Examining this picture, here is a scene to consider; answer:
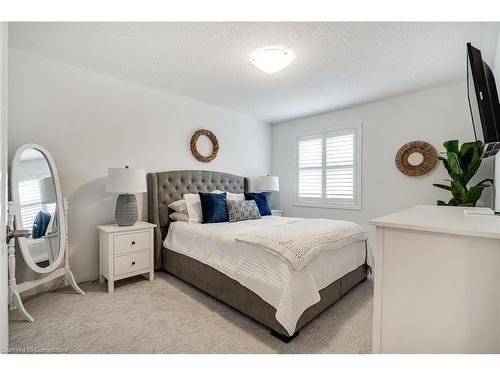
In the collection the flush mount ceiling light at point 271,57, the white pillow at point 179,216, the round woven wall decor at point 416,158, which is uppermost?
the flush mount ceiling light at point 271,57

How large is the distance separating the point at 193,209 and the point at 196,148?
1091 millimetres

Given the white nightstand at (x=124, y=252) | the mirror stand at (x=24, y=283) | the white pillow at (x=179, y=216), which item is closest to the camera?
the mirror stand at (x=24, y=283)

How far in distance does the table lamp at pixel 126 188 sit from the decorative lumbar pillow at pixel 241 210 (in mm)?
1064

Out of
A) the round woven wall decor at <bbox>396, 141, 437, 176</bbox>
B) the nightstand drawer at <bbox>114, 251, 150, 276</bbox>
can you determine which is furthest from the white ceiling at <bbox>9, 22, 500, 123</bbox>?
the nightstand drawer at <bbox>114, 251, 150, 276</bbox>

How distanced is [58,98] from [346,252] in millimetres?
3402

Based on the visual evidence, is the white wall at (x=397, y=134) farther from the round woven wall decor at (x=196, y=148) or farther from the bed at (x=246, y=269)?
the round woven wall decor at (x=196, y=148)

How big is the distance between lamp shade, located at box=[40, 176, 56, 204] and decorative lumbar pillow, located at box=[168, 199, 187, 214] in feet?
4.07

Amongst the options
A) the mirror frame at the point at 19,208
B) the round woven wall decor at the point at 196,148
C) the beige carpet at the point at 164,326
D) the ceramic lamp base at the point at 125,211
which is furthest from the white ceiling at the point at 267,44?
the beige carpet at the point at 164,326

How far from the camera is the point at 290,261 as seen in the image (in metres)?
1.69

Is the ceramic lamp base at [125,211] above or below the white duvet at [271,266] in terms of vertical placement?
above

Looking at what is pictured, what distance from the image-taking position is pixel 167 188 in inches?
130

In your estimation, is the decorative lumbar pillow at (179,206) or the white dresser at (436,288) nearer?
the white dresser at (436,288)

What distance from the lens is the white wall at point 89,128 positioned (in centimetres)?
238
